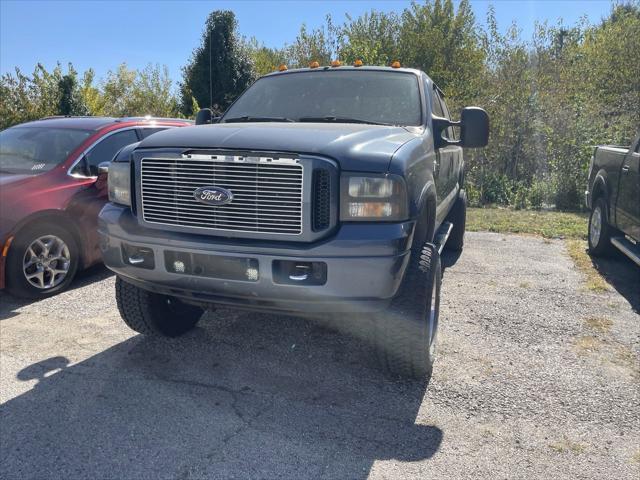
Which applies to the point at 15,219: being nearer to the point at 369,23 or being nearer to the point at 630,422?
the point at 630,422

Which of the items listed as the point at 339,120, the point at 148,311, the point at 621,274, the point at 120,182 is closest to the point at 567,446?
the point at 339,120

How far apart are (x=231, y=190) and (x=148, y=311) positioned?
1.34 meters

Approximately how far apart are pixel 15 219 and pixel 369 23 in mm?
23208

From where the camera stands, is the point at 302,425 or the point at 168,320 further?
the point at 168,320

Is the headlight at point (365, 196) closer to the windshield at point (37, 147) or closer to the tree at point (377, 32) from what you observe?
the windshield at point (37, 147)

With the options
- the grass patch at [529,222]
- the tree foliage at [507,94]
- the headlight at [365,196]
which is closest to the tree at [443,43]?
the tree foliage at [507,94]

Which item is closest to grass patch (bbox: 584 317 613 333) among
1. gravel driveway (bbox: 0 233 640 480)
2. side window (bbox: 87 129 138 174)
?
gravel driveway (bbox: 0 233 640 480)

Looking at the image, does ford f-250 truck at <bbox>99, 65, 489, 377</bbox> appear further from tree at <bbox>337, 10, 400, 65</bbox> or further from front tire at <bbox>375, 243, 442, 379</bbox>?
tree at <bbox>337, 10, 400, 65</bbox>

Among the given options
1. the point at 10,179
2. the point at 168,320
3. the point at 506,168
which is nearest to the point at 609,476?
the point at 168,320

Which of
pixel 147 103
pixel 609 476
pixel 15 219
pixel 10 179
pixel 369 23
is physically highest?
pixel 369 23

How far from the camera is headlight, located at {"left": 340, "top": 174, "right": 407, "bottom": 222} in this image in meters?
2.84

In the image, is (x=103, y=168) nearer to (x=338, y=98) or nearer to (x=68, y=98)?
(x=338, y=98)

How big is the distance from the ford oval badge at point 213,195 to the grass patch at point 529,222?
642 cm

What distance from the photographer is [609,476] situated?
2564 mm
